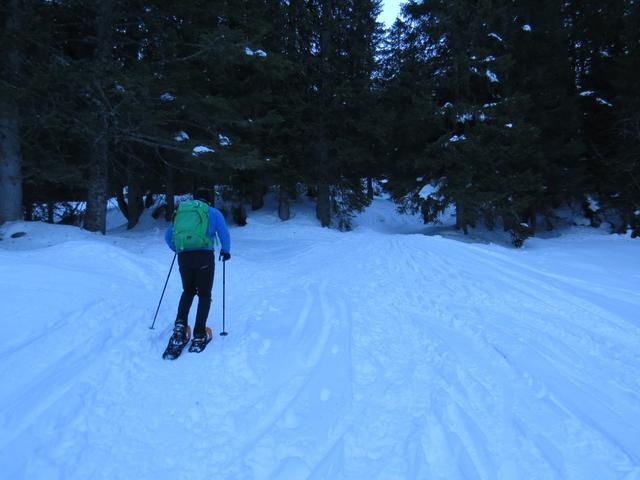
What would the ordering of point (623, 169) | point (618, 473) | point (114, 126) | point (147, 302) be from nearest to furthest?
point (618, 473) → point (147, 302) → point (114, 126) → point (623, 169)

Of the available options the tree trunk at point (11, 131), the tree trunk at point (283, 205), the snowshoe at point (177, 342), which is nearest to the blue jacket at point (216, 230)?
the snowshoe at point (177, 342)

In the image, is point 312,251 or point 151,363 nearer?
point 151,363

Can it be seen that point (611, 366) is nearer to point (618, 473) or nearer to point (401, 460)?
point (618, 473)

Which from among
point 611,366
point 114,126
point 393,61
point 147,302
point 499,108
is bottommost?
point 147,302

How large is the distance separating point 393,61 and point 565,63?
921 centimetres

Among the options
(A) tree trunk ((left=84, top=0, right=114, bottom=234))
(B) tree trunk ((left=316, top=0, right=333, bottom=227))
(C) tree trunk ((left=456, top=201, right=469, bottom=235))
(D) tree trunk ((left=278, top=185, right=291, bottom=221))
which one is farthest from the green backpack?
(B) tree trunk ((left=316, top=0, right=333, bottom=227))

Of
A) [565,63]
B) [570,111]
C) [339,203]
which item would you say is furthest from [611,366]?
[565,63]

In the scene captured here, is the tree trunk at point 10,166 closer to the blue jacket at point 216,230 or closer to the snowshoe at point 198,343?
the blue jacket at point 216,230

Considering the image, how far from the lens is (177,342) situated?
4.38m

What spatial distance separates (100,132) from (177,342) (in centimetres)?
902

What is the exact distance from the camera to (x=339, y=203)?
2256 cm

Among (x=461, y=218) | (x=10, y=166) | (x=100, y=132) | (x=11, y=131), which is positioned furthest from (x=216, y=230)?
(x=461, y=218)

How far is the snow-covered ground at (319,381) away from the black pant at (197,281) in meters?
0.40

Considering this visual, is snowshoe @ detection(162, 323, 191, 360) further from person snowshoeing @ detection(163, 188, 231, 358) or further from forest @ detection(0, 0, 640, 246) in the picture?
forest @ detection(0, 0, 640, 246)
